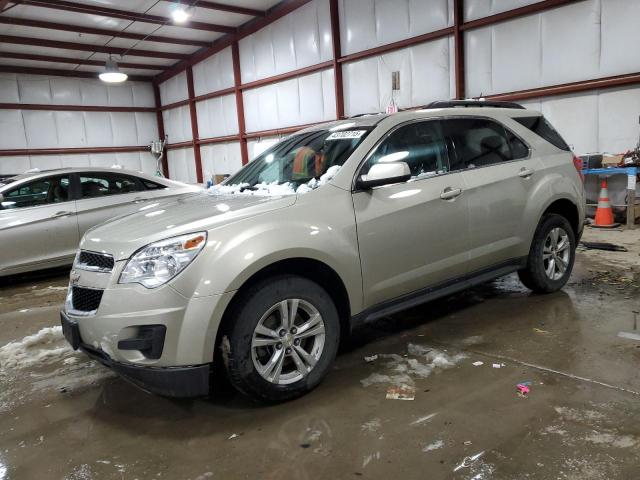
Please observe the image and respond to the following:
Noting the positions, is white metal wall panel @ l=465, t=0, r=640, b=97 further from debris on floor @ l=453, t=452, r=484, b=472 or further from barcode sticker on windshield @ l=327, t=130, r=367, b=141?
debris on floor @ l=453, t=452, r=484, b=472

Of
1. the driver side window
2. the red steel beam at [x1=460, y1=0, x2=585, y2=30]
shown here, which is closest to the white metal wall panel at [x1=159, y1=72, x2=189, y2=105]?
the red steel beam at [x1=460, y1=0, x2=585, y2=30]

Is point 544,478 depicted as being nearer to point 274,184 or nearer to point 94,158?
point 274,184

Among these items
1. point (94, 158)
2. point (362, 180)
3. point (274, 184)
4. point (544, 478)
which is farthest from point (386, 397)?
point (94, 158)

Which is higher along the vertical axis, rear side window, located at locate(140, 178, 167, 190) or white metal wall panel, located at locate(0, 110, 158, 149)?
white metal wall panel, located at locate(0, 110, 158, 149)

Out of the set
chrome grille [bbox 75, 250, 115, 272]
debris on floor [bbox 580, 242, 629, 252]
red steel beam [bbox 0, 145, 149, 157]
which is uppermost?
red steel beam [bbox 0, 145, 149, 157]

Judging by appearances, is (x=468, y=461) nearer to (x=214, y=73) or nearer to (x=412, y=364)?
(x=412, y=364)

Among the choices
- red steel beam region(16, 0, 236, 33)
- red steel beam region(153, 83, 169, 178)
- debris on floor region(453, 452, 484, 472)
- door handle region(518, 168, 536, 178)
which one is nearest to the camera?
debris on floor region(453, 452, 484, 472)

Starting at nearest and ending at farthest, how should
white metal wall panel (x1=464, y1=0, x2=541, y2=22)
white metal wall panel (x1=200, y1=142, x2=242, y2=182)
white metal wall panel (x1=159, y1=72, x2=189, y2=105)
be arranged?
white metal wall panel (x1=464, y1=0, x2=541, y2=22), white metal wall panel (x1=200, y1=142, x2=242, y2=182), white metal wall panel (x1=159, y1=72, x2=189, y2=105)

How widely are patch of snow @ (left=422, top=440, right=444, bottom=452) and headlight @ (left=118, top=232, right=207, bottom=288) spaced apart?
1382mm

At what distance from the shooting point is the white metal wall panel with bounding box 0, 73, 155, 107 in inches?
622

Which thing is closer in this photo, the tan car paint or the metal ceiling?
the tan car paint

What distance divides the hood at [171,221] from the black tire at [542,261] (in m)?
2.26

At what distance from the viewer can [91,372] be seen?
3336 mm

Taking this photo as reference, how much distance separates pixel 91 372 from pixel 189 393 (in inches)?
52.5
